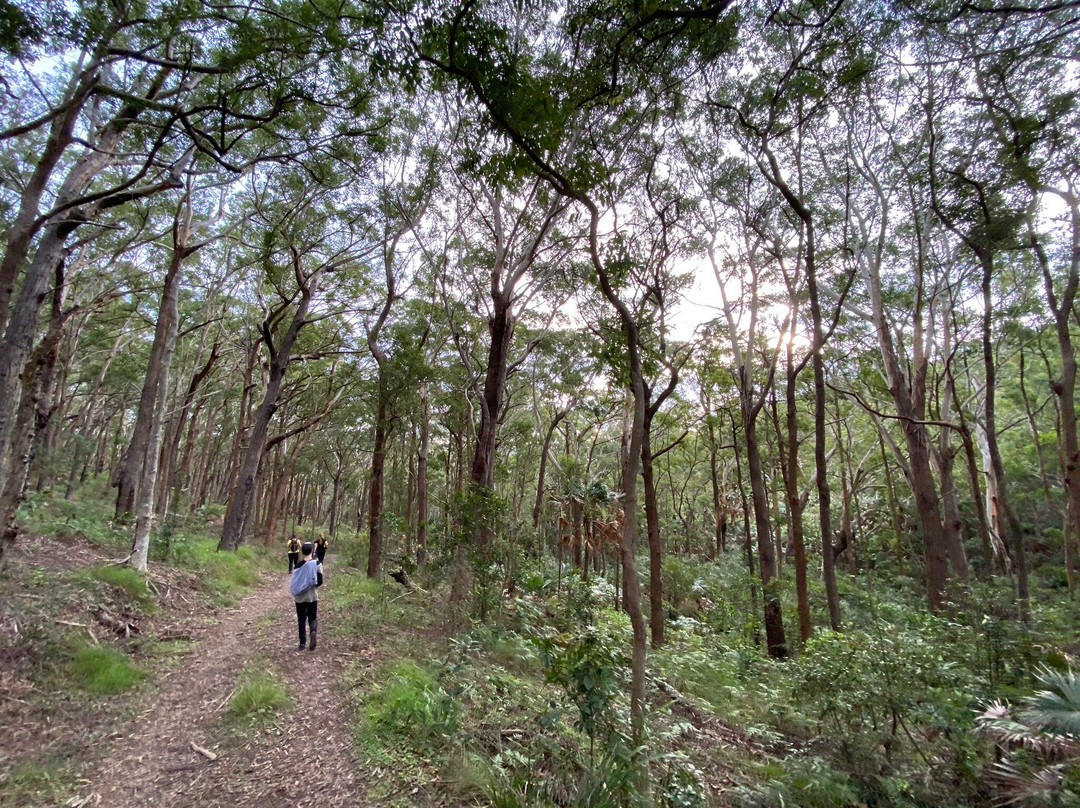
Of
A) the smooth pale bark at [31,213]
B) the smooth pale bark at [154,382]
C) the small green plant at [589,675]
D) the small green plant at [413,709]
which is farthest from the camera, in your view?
the smooth pale bark at [154,382]

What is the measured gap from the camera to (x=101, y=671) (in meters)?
5.03

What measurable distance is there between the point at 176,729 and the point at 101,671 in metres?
1.26

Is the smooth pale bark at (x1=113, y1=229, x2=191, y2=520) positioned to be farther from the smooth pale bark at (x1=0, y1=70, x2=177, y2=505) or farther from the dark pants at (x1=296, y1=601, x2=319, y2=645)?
the dark pants at (x1=296, y1=601, x2=319, y2=645)

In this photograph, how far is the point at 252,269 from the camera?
603 inches

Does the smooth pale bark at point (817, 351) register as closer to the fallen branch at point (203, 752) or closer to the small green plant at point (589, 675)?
the small green plant at point (589, 675)

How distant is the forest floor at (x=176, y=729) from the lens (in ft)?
12.0

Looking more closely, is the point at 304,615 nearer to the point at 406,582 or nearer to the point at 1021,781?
the point at 406,582

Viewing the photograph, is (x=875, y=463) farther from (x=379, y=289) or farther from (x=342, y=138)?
(x=342, y=138)

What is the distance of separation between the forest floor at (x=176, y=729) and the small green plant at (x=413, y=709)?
0.32m

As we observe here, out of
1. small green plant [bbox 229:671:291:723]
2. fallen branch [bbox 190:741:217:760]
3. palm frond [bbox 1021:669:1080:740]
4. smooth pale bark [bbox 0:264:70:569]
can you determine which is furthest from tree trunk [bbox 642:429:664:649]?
smooth pale bark [bbox 0:264:70:569]

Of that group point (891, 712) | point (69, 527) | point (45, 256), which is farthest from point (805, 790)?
point (69, 527)

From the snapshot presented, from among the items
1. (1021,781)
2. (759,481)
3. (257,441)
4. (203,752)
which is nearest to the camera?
(1021,781)

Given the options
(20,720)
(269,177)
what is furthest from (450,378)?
(20,720)

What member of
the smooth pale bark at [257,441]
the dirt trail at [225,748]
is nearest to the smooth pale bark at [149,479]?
the dirt trail at [225,748]
